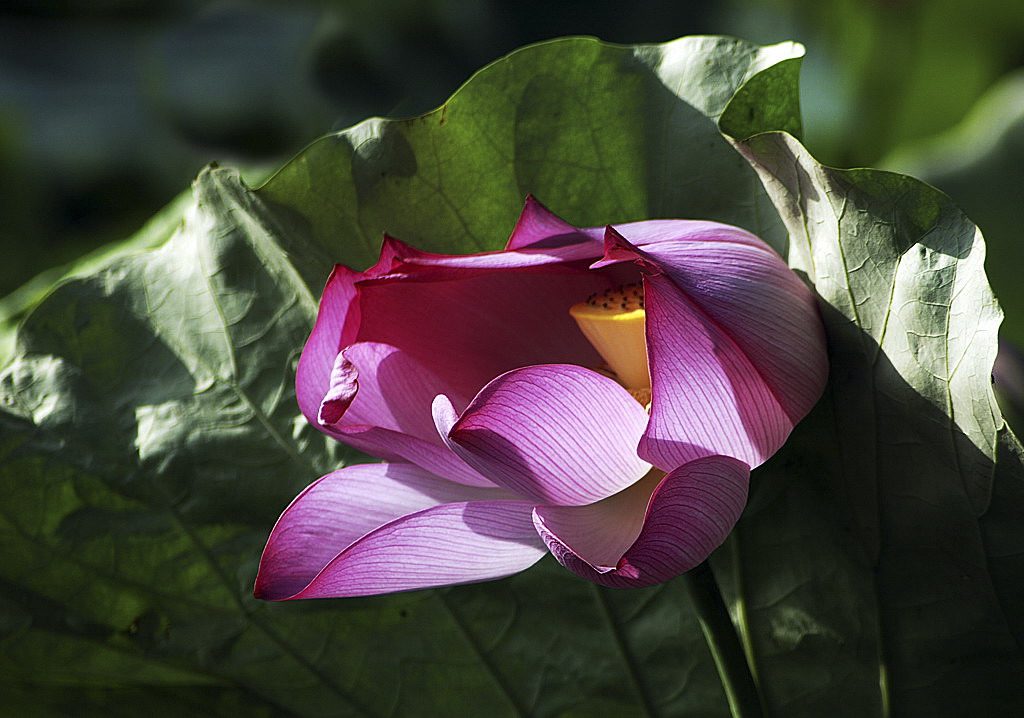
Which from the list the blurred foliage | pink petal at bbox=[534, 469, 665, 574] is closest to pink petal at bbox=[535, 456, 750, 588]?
pink petal at bbox=[534, 469, 665, 574]

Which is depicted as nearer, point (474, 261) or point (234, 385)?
point (474, 261)

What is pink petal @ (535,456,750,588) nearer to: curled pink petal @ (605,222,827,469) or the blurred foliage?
curled pink petal @ (605,222,827,469)

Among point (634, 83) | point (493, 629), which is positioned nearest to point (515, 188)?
point (634, 83)

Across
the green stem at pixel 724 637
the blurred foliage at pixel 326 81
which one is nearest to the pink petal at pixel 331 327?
the green stem at pixel 724 637

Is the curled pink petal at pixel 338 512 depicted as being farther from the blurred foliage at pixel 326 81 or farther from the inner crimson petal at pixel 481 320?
the blurred foliage at pixel 326 81

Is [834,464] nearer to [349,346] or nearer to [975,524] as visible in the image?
[975,524]

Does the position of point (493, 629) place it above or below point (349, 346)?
below
